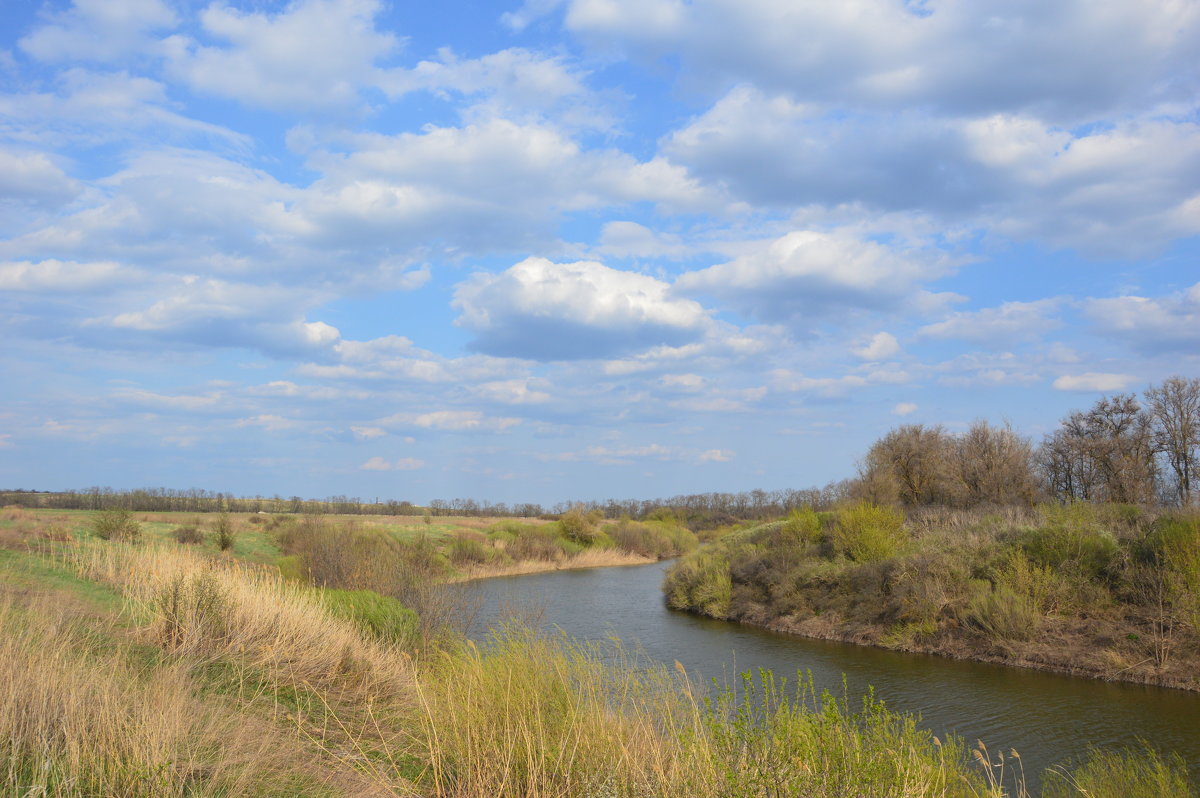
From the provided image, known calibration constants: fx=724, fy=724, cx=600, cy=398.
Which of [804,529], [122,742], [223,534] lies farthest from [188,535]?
[122,742]

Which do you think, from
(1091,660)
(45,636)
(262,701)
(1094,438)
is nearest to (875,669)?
(1091,660)

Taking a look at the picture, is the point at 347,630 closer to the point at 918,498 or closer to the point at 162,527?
the point at 162,527

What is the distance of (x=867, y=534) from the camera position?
3195cm

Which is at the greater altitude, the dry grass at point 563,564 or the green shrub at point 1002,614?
the green shrub at point 1002,614

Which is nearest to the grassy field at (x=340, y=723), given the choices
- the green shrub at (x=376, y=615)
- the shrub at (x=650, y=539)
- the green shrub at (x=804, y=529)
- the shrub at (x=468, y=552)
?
the green shrub at (x=376, y=615)

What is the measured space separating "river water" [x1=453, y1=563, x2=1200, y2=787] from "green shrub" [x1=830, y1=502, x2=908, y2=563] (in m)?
5.54

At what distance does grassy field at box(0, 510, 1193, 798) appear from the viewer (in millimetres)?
4965

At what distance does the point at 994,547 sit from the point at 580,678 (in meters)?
25.9

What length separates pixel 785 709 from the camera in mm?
7219

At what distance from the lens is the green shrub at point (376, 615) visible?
1444 centimetres

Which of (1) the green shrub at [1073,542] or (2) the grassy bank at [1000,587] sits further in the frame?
(1) the green shrub at [1073,542]

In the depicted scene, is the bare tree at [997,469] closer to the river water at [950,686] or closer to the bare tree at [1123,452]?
the bare tree at [1123,452]

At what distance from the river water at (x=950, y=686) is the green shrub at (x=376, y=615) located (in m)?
2.22

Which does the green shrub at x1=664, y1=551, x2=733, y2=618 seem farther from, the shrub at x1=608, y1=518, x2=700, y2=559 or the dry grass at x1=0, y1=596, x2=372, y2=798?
the dry grass at x1=0, y1=596, x2=372, y2=798
